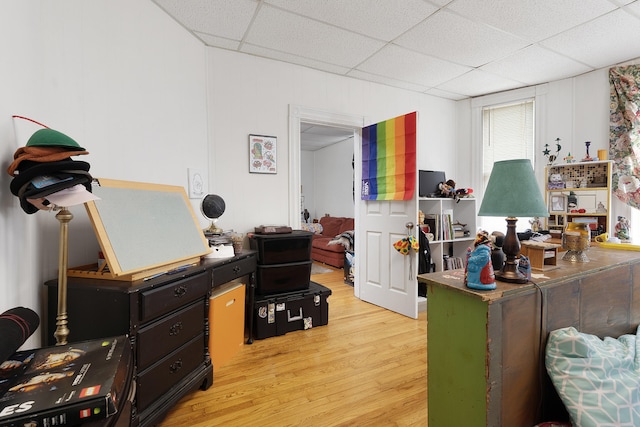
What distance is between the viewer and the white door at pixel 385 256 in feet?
10.3

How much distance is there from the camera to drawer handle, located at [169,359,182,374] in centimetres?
164

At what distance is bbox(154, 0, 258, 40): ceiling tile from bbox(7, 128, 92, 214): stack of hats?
1589 mm

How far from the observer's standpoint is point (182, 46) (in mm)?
2479

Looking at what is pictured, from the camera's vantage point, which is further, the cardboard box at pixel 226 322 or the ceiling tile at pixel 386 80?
the ceiling tile at pixel 386 80

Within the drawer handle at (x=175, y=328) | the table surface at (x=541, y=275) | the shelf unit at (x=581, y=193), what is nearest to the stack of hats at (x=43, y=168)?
the drawer handle at (x=175, y=328)

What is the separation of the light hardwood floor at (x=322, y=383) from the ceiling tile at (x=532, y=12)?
2.67m

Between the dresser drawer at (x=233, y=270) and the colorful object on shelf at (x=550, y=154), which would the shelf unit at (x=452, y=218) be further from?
the dresser drawer at (x=233, y=270)

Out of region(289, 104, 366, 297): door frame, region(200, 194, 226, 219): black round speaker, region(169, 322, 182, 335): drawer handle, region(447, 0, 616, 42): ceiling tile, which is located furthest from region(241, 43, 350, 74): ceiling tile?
region(169, 322, 182, 335): drawer handle

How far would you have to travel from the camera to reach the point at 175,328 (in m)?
1.66

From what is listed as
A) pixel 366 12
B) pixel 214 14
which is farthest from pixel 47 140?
pixel 366 12

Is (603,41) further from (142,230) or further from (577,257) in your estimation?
(142,230)

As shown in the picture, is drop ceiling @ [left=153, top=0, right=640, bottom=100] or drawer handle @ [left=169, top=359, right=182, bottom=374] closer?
drawer handle @ [left=169, top=359, right=182, bottom=374]

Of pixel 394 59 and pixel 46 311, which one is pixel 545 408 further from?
pixel 394 59

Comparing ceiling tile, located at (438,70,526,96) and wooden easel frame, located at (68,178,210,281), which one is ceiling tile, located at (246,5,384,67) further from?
wooden easel frame, located at (68,178,210,281)
